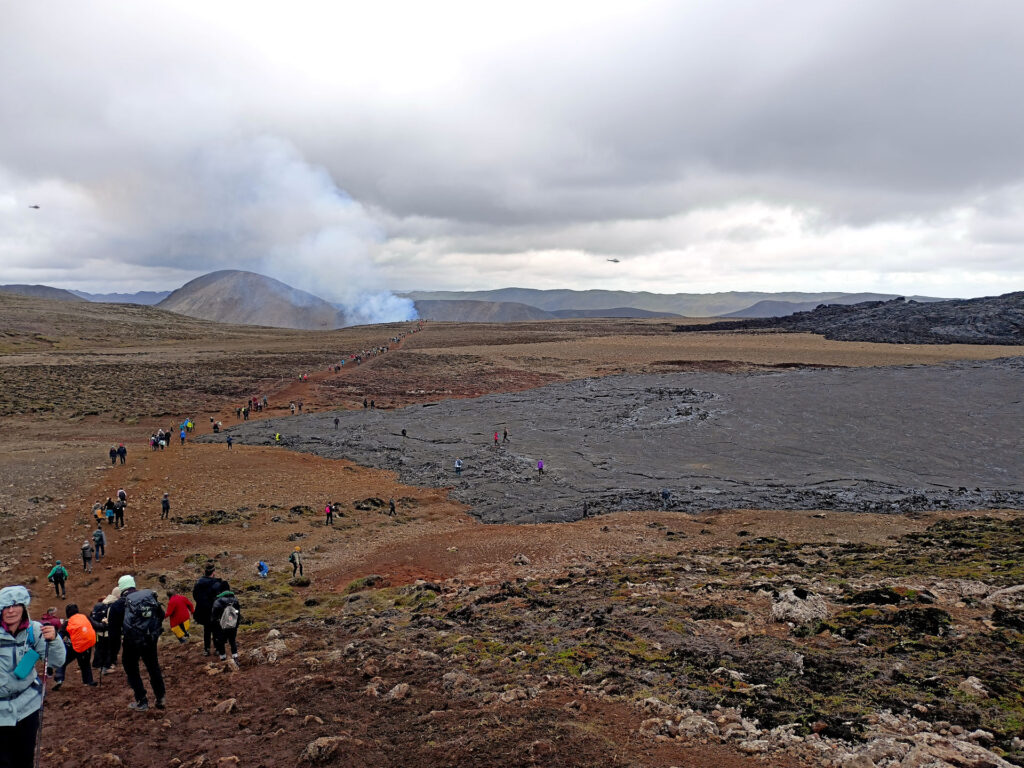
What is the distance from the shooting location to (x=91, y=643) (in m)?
8.12

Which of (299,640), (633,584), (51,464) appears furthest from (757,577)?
(51,464)

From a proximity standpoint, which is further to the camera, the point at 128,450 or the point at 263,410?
the point at 263,410

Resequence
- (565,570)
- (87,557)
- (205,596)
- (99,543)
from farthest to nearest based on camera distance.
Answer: (99,543) < (87,557) < (565,570) < (205,596)

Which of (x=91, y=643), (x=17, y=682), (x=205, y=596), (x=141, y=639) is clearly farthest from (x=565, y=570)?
(x=17, y=682)

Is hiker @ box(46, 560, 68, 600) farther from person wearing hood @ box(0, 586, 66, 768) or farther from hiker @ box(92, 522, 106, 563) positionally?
person wearing hood @ box(0, 586, 66, 768)

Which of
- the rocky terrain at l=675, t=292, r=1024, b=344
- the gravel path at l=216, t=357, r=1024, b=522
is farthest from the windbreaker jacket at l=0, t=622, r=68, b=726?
the rocky terrain at l=675, t=292, r=1024, b=344

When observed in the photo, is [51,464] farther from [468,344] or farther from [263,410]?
[468,344]

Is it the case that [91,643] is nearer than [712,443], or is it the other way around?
[91,643]

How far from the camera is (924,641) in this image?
905 cm

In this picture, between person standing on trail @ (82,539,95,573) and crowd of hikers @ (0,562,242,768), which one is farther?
person standing on trail @ (82,539,95,573)

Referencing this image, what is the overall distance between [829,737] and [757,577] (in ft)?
24.6

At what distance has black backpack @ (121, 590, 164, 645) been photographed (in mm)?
7449

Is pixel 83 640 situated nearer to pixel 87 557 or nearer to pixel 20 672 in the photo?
pixel 20 672

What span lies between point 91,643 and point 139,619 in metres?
1.36
